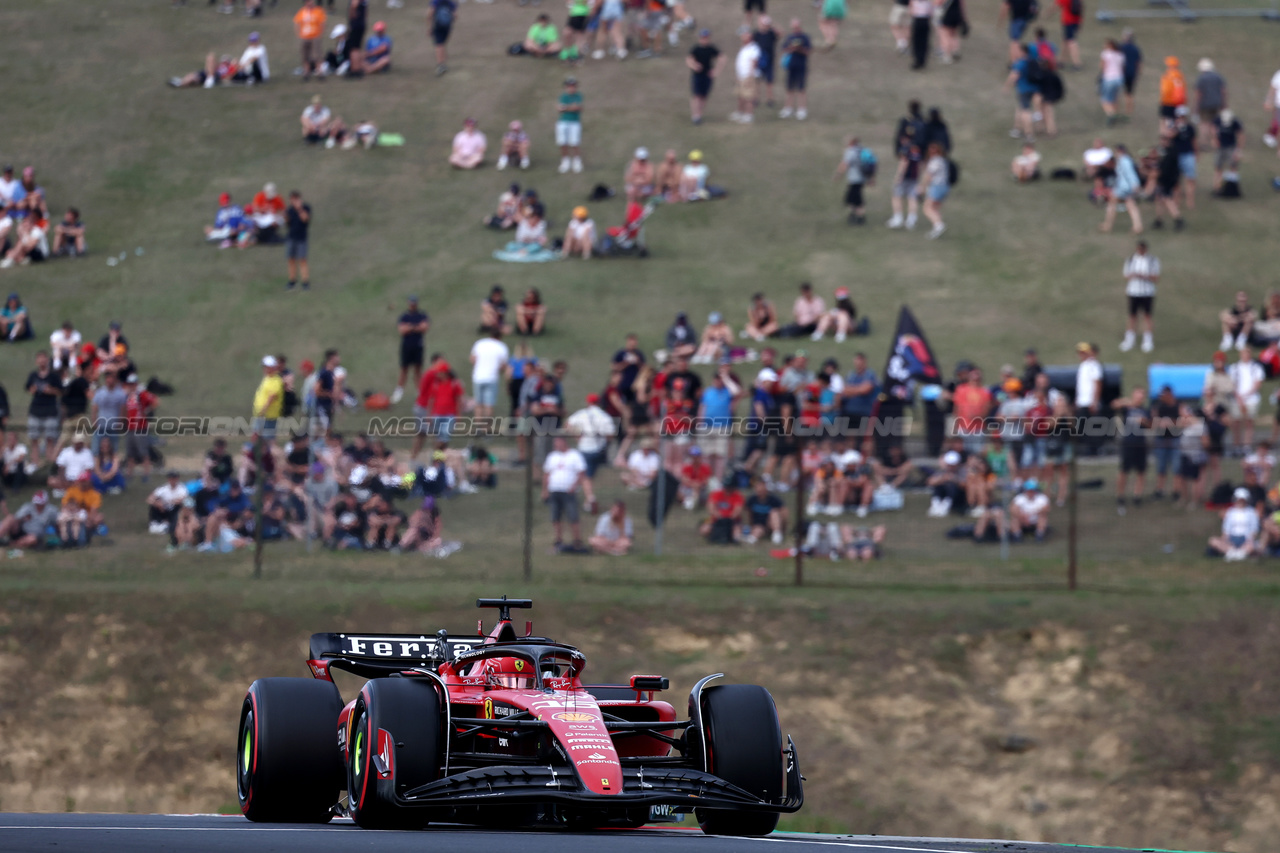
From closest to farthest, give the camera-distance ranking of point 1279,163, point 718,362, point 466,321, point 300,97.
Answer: point 718,362, point 466,321, point 1279,163, point 300,97

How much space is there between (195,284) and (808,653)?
65.7 feet

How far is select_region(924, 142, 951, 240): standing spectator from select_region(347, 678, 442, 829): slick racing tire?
24.6m

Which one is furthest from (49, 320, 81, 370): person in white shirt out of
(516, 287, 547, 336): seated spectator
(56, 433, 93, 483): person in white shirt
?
(56, 433, 93, 483): person in white shirt

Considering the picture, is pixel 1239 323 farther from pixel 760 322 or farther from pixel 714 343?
pixel 714 343

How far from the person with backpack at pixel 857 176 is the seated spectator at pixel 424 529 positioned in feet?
56.8

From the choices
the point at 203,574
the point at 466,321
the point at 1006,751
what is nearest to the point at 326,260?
the point at 466,321

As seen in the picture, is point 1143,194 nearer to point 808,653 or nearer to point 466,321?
point 466,321

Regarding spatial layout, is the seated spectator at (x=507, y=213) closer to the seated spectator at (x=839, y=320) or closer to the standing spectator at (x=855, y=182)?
the standing spectator at (x=855, y=182)

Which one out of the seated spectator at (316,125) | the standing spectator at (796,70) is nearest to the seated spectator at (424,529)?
the standing spectator at (796,70)

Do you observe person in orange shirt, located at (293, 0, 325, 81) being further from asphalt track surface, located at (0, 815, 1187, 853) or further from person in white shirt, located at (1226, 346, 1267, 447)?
asphalt track surface, located at (0, 815, 1187, 853)

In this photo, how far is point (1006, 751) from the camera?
672 inches

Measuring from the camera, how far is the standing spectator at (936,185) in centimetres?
3259

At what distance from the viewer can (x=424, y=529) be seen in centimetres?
1938

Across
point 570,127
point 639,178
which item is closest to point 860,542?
point 639,178
